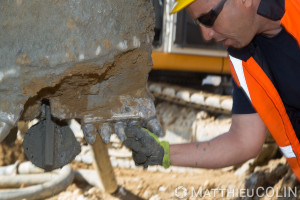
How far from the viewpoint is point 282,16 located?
178 cm

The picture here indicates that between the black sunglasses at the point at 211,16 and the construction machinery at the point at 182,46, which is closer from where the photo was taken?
the black sunglasses at the point at 211,16

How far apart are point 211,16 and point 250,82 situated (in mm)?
525

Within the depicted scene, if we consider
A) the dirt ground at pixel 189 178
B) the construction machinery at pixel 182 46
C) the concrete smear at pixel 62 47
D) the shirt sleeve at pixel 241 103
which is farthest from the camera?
the construction machinery at pixel 182 46

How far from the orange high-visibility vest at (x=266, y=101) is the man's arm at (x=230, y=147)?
0.10 m

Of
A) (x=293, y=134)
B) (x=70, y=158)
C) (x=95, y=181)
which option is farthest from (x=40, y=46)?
(x=95, y=181)

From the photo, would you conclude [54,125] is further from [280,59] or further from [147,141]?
[280,59]

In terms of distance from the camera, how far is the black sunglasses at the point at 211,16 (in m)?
1.64

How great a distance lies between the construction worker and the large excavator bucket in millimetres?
241

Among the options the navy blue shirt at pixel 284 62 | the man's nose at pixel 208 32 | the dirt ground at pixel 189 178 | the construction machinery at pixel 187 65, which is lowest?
the dirt ground at pixel 189 178

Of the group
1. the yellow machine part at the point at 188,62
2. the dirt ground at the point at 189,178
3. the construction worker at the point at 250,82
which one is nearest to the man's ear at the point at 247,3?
the construction worker at the point at 250,82

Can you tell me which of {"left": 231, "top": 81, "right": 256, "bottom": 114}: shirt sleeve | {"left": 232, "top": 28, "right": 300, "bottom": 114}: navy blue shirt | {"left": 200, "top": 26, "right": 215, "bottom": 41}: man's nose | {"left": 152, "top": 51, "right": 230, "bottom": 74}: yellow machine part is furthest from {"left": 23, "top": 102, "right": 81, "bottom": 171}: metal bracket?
{"left": 152, "top": 51, "right": 230, "bottom": 74}: yellow machine part

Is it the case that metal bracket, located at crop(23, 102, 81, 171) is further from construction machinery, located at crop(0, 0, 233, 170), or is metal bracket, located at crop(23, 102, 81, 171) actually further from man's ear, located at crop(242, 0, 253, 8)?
man's ear, located at crop(242, 0, 253, 8)

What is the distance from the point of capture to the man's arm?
6.99ft

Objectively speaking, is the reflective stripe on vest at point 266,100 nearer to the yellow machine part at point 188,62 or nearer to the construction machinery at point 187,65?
the construction machinery at point 187,65
